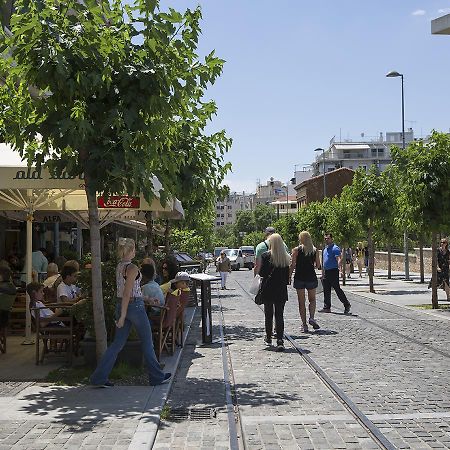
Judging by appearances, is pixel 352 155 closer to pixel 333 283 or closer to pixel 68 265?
pixel 333 283

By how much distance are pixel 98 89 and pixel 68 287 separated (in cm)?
391

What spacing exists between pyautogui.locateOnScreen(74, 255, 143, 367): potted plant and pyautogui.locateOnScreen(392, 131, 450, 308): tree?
33.2 ft

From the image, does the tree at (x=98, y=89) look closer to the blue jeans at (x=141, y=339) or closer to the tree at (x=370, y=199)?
the blue jeans at (x=141, y=339)

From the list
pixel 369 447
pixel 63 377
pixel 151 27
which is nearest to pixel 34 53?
pixel 151 27

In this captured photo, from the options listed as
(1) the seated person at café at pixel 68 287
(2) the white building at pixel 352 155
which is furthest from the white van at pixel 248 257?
(2) the white building at pixel 352 155

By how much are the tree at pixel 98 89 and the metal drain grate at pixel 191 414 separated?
2.10 meters

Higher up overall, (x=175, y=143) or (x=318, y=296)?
(x=175, y=143)

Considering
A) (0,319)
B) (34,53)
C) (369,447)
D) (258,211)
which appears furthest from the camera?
(258,211)

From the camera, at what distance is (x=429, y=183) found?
17469 millimetres

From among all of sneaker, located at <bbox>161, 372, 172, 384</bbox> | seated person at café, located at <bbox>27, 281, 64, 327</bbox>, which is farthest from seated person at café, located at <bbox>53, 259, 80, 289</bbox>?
sneaker, located at <bbox>161, 372, 172, 384</bbox>

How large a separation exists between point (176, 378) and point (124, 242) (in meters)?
1.93

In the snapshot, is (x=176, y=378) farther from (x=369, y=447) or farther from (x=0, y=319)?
(x=369, y=447)

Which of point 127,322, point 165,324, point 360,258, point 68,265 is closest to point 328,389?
point 127,322

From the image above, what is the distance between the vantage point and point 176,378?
8.98m
